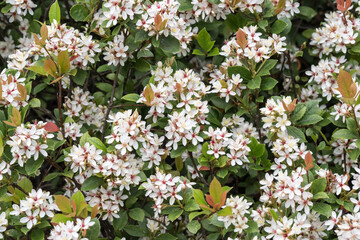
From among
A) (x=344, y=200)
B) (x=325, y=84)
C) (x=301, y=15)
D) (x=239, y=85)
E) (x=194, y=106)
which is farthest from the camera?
(x=301, y=15)

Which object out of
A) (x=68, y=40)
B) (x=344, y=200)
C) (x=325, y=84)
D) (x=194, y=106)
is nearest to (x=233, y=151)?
(x=194, y=106)

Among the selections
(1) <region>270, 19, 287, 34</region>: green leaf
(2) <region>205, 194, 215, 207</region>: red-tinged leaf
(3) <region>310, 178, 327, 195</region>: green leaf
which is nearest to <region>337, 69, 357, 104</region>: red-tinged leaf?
(3) <region>310, 178, 327, 195</region>: green leaf

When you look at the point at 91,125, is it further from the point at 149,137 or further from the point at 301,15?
the point at 301,15

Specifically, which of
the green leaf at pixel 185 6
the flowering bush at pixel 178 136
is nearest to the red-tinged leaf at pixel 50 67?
the flowering bush at pixel 178 136

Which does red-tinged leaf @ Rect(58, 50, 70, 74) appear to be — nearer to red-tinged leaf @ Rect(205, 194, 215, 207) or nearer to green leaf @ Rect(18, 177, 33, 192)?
green leaf @ Rect(18, 177, 33, 192)

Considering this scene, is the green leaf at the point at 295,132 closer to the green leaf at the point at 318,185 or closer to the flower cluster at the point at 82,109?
the green leaf at the point at 318,185

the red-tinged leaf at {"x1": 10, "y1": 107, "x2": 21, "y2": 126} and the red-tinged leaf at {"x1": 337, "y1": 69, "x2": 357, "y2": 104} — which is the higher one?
the red-tinged leaf at {"x1": 10, "y1": 107, "x2": 21, "y2": 126}

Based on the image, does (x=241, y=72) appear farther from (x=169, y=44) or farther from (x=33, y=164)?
(x=33, y=164)
